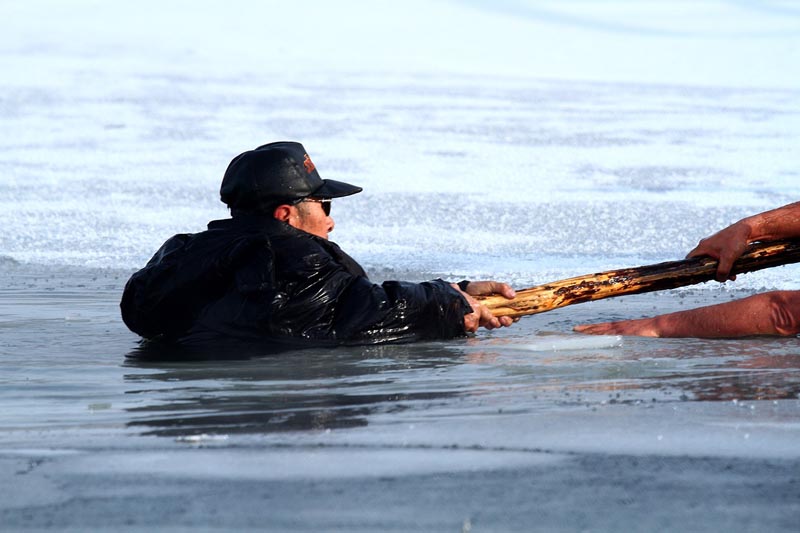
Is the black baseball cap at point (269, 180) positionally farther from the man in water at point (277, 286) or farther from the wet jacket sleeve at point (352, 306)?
the wet jacket sleeve at point (352, 306)

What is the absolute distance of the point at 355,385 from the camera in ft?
14.8

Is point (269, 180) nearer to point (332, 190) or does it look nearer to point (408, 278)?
point (332, 190)

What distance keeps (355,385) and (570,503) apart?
5.57ft

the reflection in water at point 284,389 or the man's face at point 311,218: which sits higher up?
the man's face at point 311,218

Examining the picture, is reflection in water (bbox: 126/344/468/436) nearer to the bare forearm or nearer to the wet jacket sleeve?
the wet jacket sleeve

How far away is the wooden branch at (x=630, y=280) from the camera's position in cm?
584

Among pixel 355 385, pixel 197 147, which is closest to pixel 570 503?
pixel 355 385

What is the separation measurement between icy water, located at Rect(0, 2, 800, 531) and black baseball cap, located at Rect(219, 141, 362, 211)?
72cm

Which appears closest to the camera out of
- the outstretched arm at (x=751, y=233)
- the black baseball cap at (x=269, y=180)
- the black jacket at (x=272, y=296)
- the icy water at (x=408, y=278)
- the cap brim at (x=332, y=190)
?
the icy water at (x=408, y=278)

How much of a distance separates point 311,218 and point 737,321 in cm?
198

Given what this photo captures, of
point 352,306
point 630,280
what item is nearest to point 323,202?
point 352,306

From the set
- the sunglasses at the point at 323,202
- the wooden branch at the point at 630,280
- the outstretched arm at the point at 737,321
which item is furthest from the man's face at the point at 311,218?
the outstretched arm at the point at 737,321

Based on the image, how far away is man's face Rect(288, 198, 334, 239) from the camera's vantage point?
5621 mm

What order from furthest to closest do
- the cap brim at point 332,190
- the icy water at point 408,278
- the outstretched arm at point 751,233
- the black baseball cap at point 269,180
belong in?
1. the outstretched arm at point 751,233
2. the cap brim at point 332,190
3. the black baseball cap at point 269,180
4. the icy water at point 408,278
